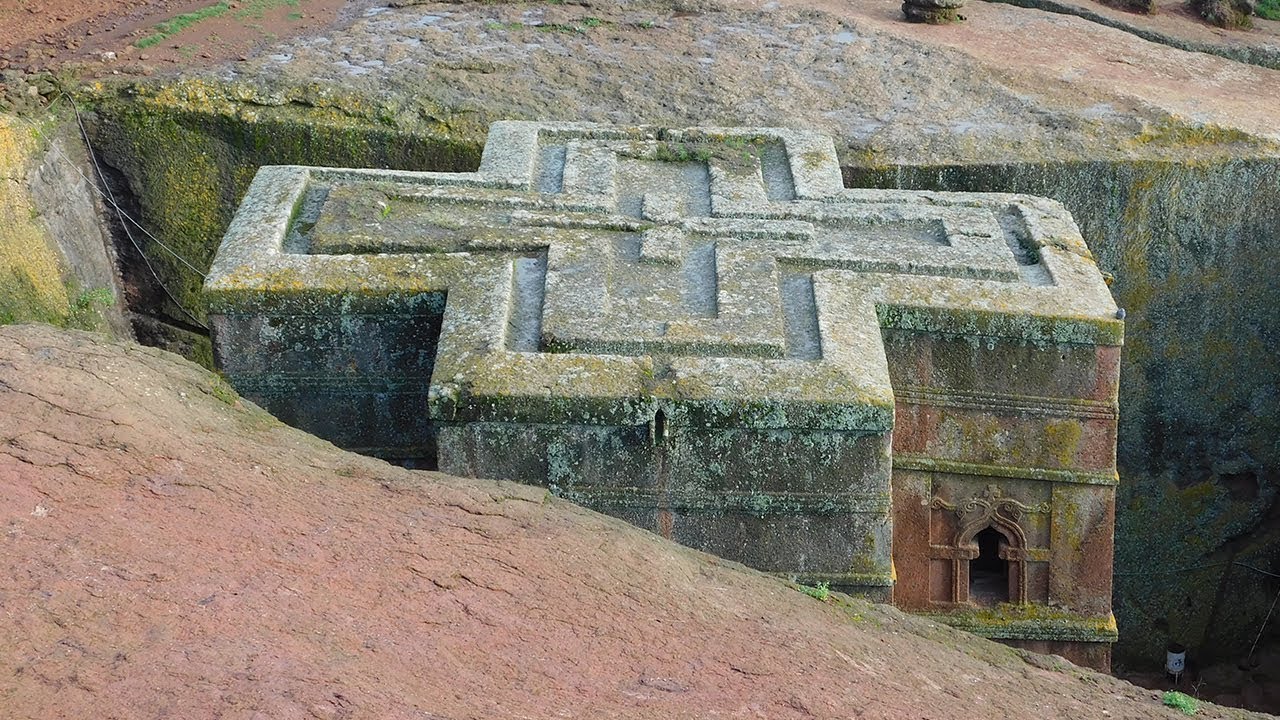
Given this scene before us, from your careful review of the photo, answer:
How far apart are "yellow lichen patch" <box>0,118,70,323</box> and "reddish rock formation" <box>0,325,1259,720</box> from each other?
2802 mm

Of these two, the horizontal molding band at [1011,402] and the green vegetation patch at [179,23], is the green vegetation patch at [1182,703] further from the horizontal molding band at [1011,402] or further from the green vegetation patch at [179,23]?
the green vegetation patch at [179,23]

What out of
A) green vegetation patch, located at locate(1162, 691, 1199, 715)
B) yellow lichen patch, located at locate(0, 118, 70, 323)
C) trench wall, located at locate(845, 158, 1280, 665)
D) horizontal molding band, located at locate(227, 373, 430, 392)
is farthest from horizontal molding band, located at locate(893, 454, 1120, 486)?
yellow lichen patch, located at locate(0, 118, 70, 323)

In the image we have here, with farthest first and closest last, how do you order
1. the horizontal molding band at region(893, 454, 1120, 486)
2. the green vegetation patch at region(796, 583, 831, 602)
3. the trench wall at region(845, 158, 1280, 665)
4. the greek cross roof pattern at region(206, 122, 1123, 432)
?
the trench wall at region(845, 158, 1280, 665), the horizontal molding band at region(893, 454, 1120, 486), the greek cross roof pattern at region(206, 122, 1123, 432), the green vegetation patch at region(796, 583, 831, 602)

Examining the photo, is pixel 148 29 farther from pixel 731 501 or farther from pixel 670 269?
pixel 731 501

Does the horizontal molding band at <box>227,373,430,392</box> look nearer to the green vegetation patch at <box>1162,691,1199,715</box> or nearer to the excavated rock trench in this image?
the excavated rock trench

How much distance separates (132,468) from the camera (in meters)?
4.71

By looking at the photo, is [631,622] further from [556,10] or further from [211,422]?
[556,10]

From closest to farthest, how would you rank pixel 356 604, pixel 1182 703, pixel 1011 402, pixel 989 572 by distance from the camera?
pixel 356 604, pixel 1182 703, pixel 1011 402, pixel 989 572

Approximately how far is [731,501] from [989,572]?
216 cm

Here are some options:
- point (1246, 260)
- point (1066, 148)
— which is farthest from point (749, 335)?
point (1246, 260)

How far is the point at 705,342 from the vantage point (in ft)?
19.3

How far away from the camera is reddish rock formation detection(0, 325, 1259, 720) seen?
11.9 ft

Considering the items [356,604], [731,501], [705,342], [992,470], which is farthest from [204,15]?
[356,604]

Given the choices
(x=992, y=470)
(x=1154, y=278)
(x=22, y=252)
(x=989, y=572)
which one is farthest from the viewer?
(x=1154, y=278)
